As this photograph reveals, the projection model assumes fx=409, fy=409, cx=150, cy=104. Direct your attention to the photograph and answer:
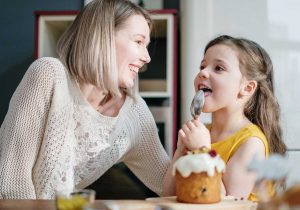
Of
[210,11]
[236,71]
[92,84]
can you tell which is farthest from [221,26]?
[92,84]

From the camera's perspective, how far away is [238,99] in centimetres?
130

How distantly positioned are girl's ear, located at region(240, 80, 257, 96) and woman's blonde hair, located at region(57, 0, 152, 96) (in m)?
0.41

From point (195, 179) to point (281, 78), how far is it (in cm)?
121

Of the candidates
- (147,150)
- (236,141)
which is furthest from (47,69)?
(236,141)

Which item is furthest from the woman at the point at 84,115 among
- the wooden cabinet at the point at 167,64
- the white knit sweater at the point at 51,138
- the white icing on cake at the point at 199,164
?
the white icing on cake at the point at 199,164

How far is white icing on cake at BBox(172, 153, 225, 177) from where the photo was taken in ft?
2.48

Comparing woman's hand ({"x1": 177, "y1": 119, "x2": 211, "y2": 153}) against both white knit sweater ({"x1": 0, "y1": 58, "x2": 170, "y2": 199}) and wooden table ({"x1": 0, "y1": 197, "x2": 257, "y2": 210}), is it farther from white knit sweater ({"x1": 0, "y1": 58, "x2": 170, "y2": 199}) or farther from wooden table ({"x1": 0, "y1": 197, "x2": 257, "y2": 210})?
white knit sweater ({"x1": 0, "y1": 58, "x2": 170, "y2": 199})

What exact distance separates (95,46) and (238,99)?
0.49 m

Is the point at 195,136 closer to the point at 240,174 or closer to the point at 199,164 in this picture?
the point at 240,174

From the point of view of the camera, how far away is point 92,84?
1363 millimetres

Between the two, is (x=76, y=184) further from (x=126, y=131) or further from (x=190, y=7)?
(x=190, y=7)

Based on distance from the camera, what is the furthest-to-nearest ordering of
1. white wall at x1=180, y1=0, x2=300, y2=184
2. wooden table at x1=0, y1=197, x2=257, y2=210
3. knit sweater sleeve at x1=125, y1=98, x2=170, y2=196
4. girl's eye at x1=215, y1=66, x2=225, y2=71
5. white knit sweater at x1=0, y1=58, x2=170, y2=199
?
white wall at x1=180, y1=0, x2=300, y2=184, knit sweater sleeve at x1=125, y1=98, x2=170, y2=196, girl's eye at x1=215, y1=66, x2=225, y2=71, white knit sweater at x1=0, y1=58, x2=170, y2=199, wooden table at x1=0, y1=197, x2=257, y2=210

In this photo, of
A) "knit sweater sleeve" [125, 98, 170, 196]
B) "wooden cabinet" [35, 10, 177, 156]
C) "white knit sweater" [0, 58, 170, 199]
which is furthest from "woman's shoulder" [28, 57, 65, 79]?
"wooden cabinet" [35, 10, 177, 156]

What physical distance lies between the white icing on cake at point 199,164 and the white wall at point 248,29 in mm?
1071
